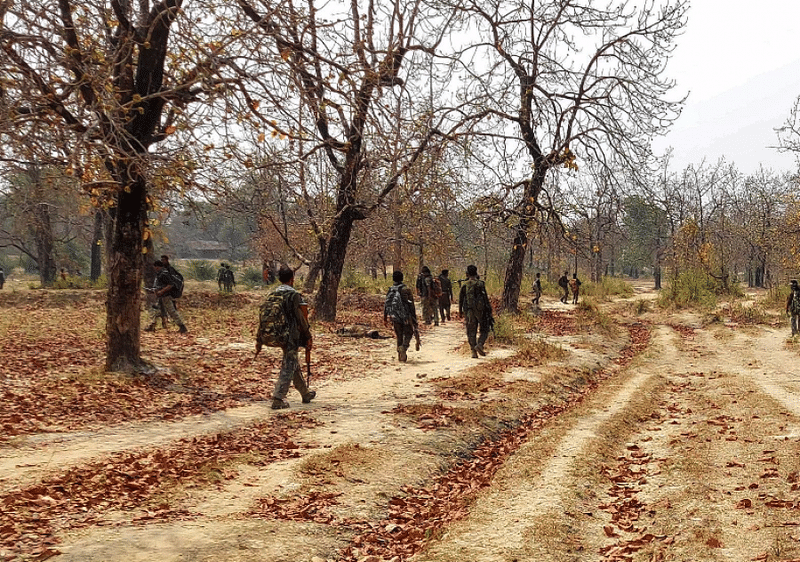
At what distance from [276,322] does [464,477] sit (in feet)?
11.0

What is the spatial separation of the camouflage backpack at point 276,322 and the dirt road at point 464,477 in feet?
3.45

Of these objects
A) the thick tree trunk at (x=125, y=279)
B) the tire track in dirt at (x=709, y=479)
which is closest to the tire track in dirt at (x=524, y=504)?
the tire track in dirt at (x=709, y=479)

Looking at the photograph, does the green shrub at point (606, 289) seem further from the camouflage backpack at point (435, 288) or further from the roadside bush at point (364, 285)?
the camouflage backpack at point (435, 288)

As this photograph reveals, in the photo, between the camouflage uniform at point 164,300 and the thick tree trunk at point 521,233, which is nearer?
the camouflage uniform at point 164,300

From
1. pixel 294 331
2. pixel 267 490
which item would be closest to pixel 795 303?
pixel 294 331

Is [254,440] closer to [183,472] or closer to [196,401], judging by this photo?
[183,472]

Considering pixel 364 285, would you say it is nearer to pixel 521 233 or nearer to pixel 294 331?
pixel 521 233

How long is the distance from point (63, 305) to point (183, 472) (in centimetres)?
2017

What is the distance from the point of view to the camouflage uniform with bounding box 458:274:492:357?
13.5m

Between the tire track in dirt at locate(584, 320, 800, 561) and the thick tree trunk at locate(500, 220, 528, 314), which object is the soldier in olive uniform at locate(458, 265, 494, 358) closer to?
the tire track in dirt at locate(584, 320, 800, 561)

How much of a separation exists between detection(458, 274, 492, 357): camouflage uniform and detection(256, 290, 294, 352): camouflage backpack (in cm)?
544

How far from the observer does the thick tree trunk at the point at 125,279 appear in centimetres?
983

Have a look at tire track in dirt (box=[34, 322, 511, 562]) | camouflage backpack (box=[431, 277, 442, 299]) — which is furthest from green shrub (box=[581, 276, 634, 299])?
tire track in dirt (box=[34, 322, 511, 562])

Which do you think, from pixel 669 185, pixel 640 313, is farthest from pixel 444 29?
pixel 669 185
